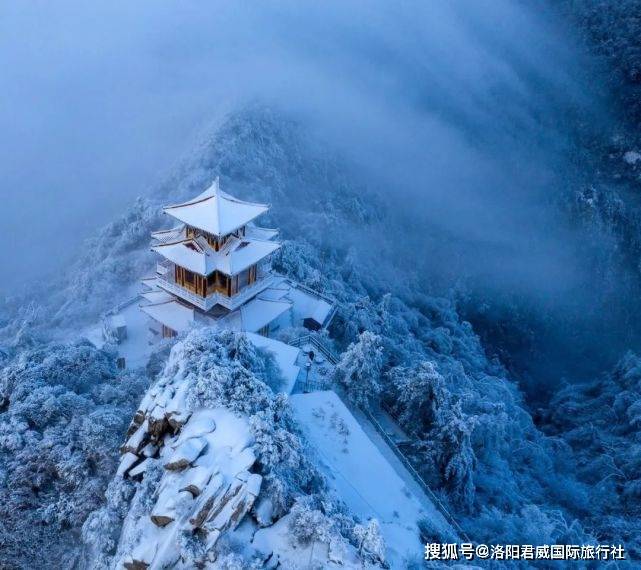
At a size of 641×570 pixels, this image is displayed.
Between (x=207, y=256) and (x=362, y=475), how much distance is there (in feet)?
41.2

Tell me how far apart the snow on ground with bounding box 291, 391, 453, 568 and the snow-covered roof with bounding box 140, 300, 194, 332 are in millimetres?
7676

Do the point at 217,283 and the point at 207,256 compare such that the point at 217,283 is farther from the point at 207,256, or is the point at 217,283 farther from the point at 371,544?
the point at 371,544

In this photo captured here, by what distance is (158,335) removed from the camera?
30.4 metres

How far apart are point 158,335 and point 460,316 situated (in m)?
33.9

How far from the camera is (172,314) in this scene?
29344 millimetres

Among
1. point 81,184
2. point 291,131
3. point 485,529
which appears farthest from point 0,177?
point 485,529

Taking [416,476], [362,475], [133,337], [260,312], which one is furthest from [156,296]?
[416,476]

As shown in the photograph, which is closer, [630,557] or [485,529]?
[485,529]

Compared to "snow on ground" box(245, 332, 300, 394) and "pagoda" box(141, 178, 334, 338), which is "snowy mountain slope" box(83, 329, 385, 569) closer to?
"snow on ground" box(245, 332, 300, 394)

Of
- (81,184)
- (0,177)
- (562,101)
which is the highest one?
(562,101)

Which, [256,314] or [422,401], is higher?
[422,401]

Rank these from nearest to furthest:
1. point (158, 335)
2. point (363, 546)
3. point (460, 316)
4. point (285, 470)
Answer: point (363, 546)
point (285, 470)
point (158, 335)
point (460, 316)

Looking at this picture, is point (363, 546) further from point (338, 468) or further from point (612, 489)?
point (612, 489)

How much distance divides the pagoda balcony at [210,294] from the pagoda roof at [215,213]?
3.47 metres
